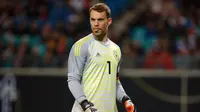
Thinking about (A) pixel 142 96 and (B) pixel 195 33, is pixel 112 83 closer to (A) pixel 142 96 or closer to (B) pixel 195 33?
(A) pixel 142 96

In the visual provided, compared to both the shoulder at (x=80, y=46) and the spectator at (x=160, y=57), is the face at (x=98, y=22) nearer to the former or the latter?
the shoulder at (x=80, y=46)

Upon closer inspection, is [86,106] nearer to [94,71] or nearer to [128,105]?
[94,71]

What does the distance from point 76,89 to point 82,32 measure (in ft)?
25.0

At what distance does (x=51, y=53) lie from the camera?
41.5 feet

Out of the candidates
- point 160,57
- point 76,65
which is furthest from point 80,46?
point 160,57

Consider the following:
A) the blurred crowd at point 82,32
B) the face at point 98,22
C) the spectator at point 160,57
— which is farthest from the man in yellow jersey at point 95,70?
the spectator at point 160,57

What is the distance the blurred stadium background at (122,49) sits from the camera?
466 inches

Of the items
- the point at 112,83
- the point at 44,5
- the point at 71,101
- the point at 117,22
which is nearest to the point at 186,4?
the point at 117,22

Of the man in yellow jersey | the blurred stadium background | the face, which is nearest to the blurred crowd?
the blurred stadium background

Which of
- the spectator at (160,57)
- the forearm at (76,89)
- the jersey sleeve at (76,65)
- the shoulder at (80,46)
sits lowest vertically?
the spectator at (160,57)

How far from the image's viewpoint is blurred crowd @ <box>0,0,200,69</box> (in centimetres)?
1184

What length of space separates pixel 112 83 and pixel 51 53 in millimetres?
6148

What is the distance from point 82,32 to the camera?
13.9 metres

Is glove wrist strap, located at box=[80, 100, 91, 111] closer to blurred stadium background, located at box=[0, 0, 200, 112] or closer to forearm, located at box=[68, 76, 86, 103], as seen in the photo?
forearm, located at box=[68, 76, 86, 103]
